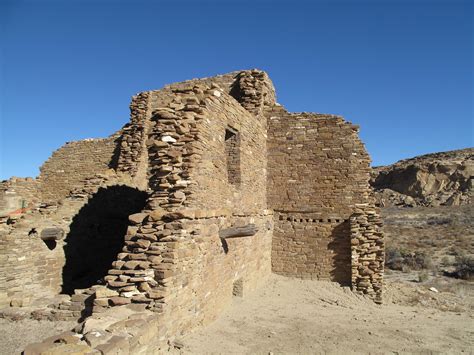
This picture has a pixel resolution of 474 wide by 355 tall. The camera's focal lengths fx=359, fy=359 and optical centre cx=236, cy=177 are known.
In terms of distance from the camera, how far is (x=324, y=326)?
7316mm

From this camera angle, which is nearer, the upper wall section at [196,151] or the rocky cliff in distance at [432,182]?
the upper wall section at [196,151]

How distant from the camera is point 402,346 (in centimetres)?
641

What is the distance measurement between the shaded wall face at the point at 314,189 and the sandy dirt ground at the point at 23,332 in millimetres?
6254

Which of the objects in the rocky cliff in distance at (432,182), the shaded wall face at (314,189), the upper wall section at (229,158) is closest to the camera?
the upper wall section at (229,158)

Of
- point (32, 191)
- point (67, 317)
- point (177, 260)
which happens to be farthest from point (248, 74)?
point (32, 191)

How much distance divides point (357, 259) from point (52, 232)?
7894 millimetres

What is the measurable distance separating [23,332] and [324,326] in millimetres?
5507

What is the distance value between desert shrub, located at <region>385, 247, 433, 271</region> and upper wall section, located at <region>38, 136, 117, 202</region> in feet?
41.4

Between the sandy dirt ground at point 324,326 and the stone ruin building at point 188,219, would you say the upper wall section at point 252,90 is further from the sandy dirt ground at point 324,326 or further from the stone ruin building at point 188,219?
the sandy dirt ground at point 324,326

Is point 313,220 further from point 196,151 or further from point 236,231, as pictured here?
point 196,151

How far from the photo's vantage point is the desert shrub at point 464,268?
13.2 metres

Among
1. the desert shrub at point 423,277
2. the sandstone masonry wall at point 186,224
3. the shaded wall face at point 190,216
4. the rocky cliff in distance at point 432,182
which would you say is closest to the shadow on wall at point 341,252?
the shaded wall face at point 190,216

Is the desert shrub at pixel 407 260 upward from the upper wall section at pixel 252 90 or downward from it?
downward

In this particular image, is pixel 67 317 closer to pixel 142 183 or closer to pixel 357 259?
pixel 142 183
